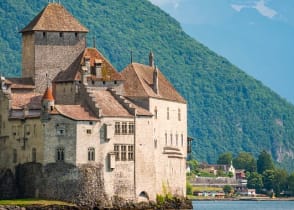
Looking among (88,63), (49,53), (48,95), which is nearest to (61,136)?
(48,95)

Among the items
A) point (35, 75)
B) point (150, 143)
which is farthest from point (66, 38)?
point (150, 143)

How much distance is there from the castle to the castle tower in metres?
0.08

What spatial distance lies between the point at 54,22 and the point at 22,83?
560 centimetres

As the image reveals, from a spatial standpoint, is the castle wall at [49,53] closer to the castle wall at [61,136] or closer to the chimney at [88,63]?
the chimney at [88,63]

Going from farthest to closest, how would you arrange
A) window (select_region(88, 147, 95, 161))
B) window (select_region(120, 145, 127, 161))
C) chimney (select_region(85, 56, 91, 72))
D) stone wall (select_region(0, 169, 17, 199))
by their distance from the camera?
chimney (select_region(85, 56, 91, 72)), window (select_region(120, 145, 127, 161)), stone wall (select_region(0, 169, 17, 199)), window (select_region(88, 147, 95, 161))

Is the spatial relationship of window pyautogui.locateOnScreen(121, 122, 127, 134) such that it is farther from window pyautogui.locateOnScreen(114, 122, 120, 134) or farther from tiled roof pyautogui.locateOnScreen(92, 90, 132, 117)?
tiled roof pyautogui.locateOnScreen(92, 90, 132, 117)

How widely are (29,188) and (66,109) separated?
7.02m

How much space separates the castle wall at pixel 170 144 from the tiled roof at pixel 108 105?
4.51 meters

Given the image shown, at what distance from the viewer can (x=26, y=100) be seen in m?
119

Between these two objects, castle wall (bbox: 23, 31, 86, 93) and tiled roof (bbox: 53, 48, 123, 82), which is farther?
castle wall (bbox: 23, 31, 86, 93)

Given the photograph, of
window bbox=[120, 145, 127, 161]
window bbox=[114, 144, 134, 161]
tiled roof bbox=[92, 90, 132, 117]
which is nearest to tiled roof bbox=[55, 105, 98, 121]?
tiled roof bbox=[92, 90, 132, 117]

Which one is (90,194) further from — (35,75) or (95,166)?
(35,75)

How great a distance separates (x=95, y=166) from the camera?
113 metres

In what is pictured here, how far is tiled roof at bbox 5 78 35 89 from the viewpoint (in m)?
120
